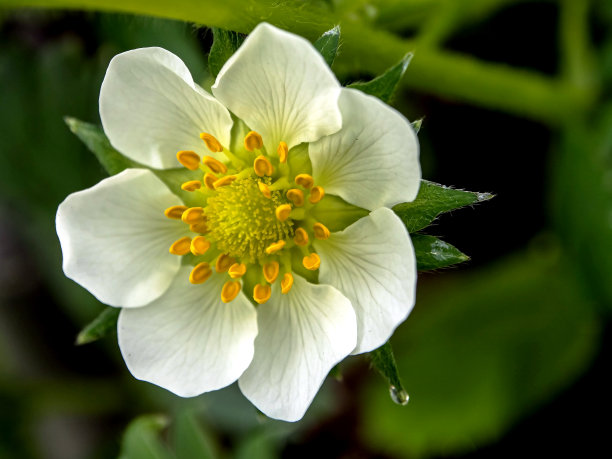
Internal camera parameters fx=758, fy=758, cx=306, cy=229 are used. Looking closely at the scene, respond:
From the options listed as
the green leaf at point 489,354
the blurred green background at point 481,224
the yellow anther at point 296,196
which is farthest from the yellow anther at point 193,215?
the green leaf at point 489,354

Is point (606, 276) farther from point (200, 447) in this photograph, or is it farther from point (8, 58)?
point (8, 58)

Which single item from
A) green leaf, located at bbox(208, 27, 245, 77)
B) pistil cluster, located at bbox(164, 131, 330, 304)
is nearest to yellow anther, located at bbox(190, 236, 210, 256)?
pistil cluster, located at bbox(164, 131, 330, 304)

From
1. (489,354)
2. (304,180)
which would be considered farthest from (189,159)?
(489,354)

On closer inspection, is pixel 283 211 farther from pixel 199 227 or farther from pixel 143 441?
pixel 143 441

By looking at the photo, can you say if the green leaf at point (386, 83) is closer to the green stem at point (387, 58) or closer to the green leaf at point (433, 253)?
the green stem at point (387, 58)

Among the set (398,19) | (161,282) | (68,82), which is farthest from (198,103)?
(68,82)

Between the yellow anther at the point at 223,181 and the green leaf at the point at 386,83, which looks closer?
the green leaf at the point at 386,83
